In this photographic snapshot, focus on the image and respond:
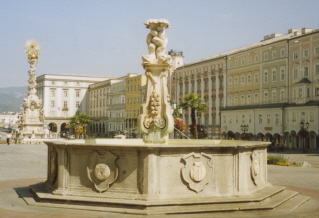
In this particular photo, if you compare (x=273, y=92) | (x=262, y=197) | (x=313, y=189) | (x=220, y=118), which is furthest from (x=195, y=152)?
(x=220, y=118)

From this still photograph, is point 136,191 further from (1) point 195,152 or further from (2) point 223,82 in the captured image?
(2) point 223,82

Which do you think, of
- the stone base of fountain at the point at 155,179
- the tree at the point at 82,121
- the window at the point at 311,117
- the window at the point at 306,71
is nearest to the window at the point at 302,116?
the window at the point at 311,117

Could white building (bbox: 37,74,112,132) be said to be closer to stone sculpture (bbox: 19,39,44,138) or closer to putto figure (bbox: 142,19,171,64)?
stone sculpture (bbox: 19,39,44,138)

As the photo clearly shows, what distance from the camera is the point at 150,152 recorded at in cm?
1011

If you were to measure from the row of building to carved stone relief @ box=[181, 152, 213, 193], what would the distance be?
41.8 meters

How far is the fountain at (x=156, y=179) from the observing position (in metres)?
10.0

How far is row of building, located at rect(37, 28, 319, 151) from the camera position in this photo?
53.7 meters

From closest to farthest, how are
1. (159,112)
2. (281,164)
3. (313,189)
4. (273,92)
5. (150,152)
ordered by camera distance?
(150,152) → (159,112) → (313,189) → (281,164) → (273,92)

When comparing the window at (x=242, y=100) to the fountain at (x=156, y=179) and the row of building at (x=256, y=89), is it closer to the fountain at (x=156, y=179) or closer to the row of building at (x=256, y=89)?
the row of building at (x=256, y=89)

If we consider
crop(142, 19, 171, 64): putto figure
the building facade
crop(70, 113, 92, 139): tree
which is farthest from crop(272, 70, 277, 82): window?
crop(70, 113, 92, 139): tree

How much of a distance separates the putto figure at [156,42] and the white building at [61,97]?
110394 mm

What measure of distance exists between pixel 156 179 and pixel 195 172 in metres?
0.92

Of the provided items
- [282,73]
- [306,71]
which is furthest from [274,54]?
[306,71]

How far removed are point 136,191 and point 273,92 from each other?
53.2 m
